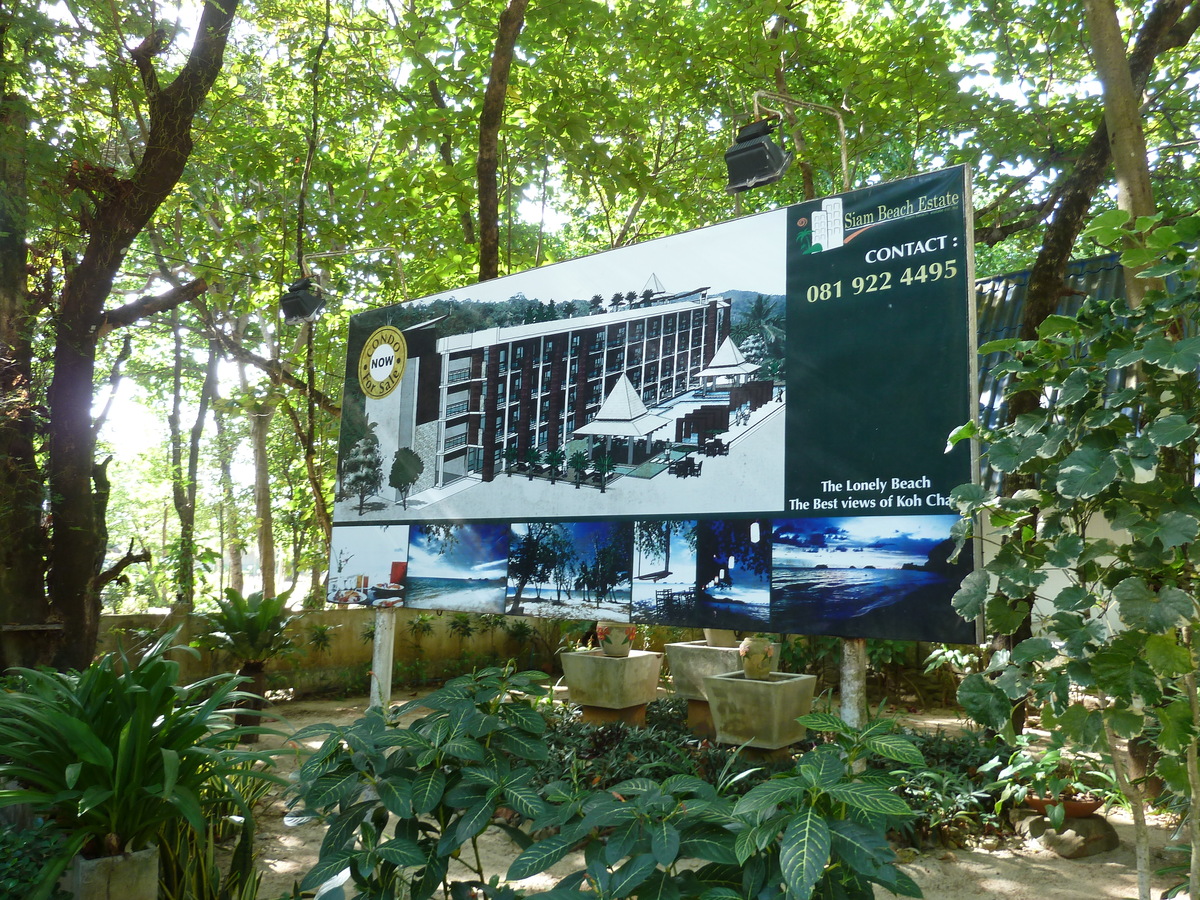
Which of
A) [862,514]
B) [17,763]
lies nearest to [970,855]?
[862,514]

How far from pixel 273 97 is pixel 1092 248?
9.17 metres

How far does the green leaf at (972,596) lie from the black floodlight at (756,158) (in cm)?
217

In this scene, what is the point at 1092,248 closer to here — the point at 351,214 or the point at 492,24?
the point at 492,24

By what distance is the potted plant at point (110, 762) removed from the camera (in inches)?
101

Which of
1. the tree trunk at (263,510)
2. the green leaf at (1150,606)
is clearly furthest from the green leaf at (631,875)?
the tree trunk at (263,510)

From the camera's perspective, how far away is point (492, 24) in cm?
609

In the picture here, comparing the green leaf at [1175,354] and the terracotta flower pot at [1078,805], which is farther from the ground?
the green leaf at [1175,354]

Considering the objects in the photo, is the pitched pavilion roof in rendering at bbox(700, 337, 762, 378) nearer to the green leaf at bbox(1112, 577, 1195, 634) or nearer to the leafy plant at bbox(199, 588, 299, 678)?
the green leaf at bbox(1112, 577, 1195, 634)

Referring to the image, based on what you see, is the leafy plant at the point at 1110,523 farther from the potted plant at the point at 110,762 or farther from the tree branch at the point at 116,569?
the tree branch at the point at 116,569

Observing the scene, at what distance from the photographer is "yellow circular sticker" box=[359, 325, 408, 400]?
15.8 ft

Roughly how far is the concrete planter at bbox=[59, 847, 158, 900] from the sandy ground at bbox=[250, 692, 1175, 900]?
0.53 m

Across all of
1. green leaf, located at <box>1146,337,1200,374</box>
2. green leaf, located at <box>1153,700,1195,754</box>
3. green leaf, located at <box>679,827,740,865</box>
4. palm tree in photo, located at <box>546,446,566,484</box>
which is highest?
green leaf, located at <box>1146,337,1200,374</box>

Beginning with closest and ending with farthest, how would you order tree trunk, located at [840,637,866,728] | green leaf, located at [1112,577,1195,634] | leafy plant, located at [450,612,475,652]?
green leaf, located at [1112,577,1195,634] < tree trunk, located at [840,637,866,728] < leafy plant, located at [450,612,475,652]

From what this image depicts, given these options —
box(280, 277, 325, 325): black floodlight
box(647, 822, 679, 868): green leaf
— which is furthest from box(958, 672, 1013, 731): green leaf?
box(280, 277, 325, 325): black floodlight
